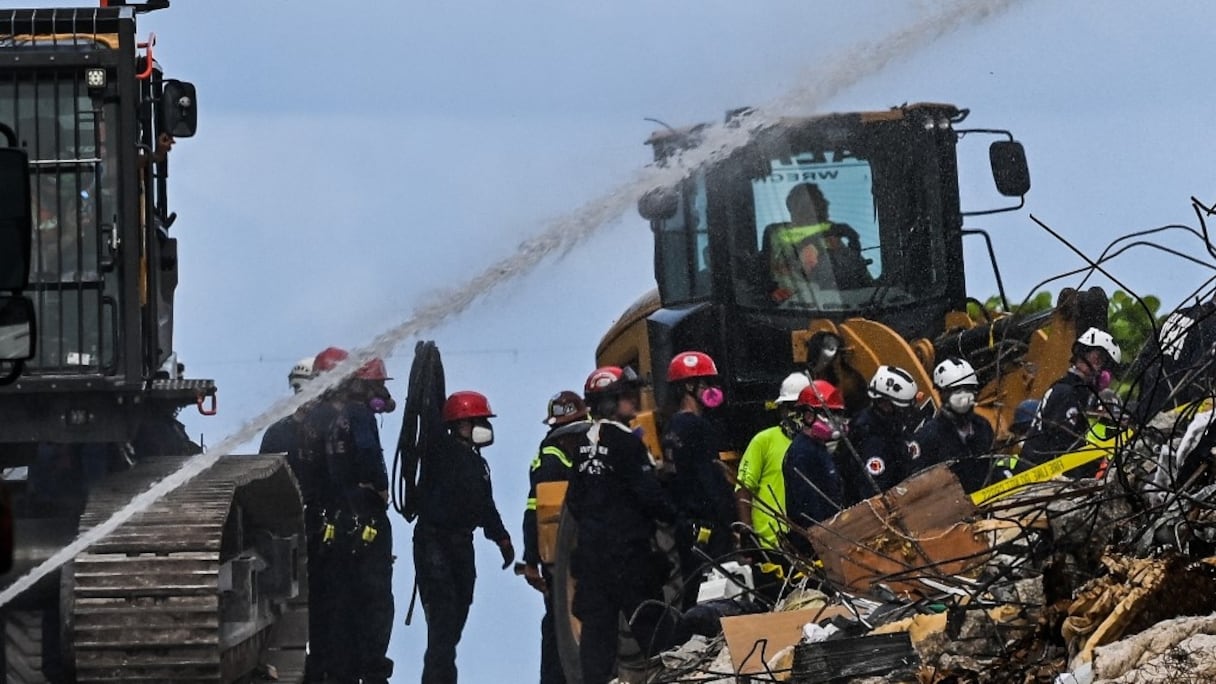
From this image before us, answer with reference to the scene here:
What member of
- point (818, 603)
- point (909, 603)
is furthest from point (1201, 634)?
point (818, 603)

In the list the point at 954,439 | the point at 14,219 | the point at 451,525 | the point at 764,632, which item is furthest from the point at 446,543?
the point at 14,219

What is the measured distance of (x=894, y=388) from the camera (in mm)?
13133

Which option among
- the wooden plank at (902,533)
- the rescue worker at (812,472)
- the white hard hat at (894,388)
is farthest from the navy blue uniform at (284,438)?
the wooden plank at (902,533)

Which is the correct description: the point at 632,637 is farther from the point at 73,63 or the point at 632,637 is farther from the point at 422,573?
the point at 73,63

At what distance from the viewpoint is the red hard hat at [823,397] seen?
42.0 feet

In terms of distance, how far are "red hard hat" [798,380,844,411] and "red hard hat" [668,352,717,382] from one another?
62 centimetres

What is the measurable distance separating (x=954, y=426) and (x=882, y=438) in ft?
1.36

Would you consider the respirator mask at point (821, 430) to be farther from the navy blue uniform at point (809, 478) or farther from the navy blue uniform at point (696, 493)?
the navy blue uniform at point (696, 493)

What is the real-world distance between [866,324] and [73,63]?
200 inches

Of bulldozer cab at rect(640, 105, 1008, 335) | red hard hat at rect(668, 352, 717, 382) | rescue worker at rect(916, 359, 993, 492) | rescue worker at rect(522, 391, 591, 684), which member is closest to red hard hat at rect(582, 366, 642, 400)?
red hard hat at rect(668, 352, 717, 382)

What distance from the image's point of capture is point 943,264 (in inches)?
578

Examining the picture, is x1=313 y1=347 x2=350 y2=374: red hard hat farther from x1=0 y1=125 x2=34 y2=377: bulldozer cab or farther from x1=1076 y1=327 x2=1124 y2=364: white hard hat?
x1=0 y1=125 x2=34 y2=377: bulldozer cab

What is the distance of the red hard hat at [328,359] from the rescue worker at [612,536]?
235 cm

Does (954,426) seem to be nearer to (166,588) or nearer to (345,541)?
(345,541)
